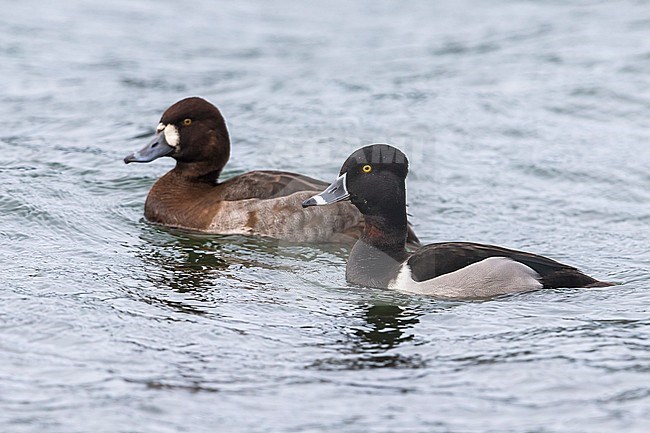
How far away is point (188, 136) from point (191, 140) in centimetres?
5

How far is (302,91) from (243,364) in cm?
930

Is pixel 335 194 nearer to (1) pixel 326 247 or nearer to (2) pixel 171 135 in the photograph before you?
(1) pixel 326 247

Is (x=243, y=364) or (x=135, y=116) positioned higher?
(x=135, y=116)

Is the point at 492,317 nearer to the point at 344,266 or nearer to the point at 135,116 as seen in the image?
the point at 344,266

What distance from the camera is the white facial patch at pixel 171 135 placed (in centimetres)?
1064

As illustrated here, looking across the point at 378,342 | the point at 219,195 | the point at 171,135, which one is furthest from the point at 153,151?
the point at 378,342

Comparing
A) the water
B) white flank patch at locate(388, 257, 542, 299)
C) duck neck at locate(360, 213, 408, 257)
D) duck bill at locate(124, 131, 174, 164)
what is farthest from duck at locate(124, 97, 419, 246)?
white flank patch at locate(388, 257, 542, 299)

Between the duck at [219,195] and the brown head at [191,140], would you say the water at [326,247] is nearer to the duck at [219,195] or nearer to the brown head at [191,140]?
the duck at [219,195]

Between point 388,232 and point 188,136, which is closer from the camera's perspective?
point 388,232

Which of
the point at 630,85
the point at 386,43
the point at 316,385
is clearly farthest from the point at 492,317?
the point at 386,43

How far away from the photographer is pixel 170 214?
10469 millimetres

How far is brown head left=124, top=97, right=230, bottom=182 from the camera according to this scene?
10633 millimetres

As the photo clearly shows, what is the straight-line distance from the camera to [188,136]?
10.7 meters

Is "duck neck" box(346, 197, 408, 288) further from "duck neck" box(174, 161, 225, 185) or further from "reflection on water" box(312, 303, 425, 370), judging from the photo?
"duck neck" box(174, 161, 225, 185)
